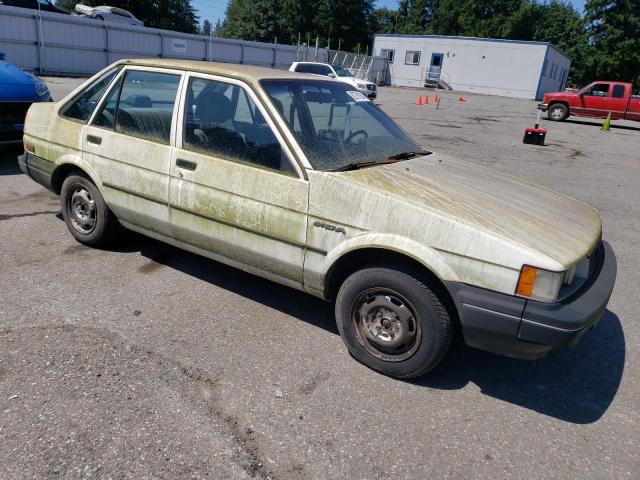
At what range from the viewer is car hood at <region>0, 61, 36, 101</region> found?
21.7ft

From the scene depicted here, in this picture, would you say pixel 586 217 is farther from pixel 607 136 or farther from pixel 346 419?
pixel 607 136

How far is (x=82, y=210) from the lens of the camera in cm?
455

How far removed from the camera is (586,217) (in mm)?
3420

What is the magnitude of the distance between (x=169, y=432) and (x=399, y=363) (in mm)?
1325

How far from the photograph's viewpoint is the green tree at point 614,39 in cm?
5041

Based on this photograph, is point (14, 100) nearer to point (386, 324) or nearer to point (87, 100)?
point (87, 100)

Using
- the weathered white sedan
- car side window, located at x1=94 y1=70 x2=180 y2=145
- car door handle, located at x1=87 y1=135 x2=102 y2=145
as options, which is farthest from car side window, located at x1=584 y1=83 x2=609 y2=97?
car door handle, located at x1=87 y1=135 x2=102 y2=145

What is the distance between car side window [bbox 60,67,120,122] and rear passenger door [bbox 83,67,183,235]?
125mm

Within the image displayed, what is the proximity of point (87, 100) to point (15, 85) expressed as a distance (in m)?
3.22

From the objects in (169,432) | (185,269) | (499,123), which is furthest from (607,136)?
(169,432)

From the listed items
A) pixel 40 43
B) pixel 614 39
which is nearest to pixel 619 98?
pixel 40 43

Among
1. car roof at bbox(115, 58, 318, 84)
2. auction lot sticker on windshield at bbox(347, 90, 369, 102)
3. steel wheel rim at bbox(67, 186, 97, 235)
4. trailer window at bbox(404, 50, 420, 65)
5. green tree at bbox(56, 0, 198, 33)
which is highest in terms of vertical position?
green tree at bbox(56, 0, 198, 33)

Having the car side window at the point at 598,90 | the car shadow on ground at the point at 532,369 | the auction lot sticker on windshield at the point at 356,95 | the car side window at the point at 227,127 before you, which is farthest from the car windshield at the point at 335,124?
the car side window at the point at 598,90

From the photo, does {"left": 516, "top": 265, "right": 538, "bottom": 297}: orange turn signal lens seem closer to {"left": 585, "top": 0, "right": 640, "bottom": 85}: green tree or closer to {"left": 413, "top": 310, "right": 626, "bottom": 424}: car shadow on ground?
{"left": 413, "top": 310, "right": 626, "bottom": 424}: car shadow on ground
